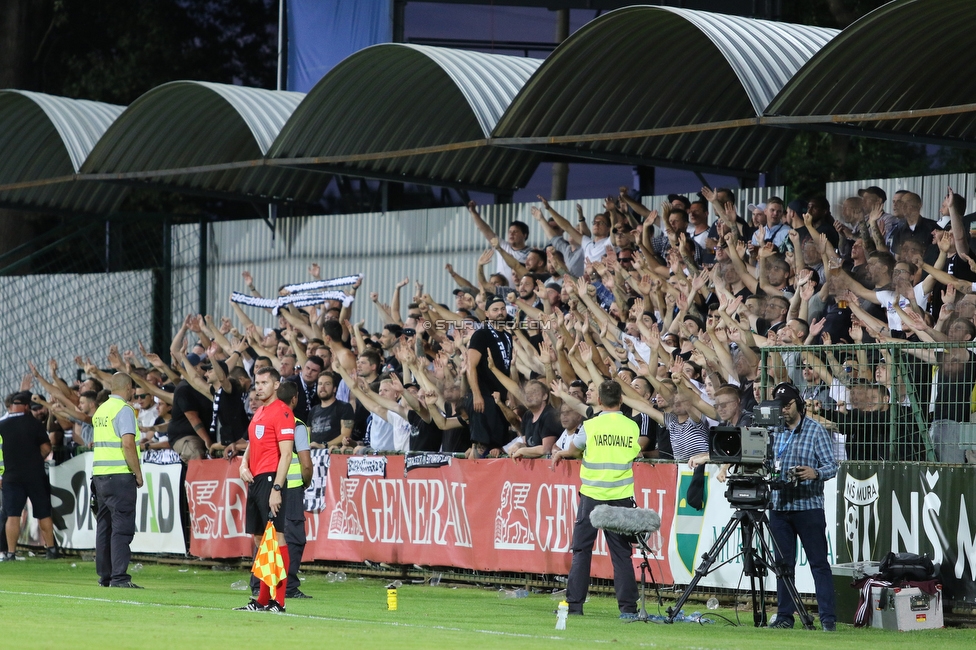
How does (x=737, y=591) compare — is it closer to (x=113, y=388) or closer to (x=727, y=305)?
(x=727, y=305)

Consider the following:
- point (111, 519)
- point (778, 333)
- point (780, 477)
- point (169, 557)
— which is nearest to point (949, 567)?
point (780, 477)

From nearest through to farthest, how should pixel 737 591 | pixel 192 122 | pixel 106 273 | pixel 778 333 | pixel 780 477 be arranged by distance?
pixel 780 477 < pixel 737 591 < pixel 778 333 < pixel 192 122 < pixel 106 273

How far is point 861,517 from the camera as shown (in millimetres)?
13852

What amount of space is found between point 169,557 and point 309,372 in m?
3.40

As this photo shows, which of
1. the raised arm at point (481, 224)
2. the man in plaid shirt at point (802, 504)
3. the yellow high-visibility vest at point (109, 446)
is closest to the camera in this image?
the man in plaid shirt at point (802, 504)

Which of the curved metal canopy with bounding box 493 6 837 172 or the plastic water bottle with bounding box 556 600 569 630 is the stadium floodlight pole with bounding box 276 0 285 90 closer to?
the curved metal canopy with bounding box 493 6 837 172

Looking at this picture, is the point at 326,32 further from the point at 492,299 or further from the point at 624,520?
the point at 624,520

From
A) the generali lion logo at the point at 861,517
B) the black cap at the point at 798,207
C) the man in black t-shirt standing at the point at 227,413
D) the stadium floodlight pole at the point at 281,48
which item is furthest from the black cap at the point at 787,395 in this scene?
the stadium floodlight pole at the point at 281,48

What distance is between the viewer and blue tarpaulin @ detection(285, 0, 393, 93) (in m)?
26.3

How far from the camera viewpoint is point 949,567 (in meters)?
13.2

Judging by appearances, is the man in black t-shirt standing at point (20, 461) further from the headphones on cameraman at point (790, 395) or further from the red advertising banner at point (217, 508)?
Answer: the headphones on cameraman at point (790, 395)

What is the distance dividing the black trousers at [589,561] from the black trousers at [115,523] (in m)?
4.99

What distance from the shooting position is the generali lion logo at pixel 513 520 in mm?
16422

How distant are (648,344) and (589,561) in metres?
4.24
